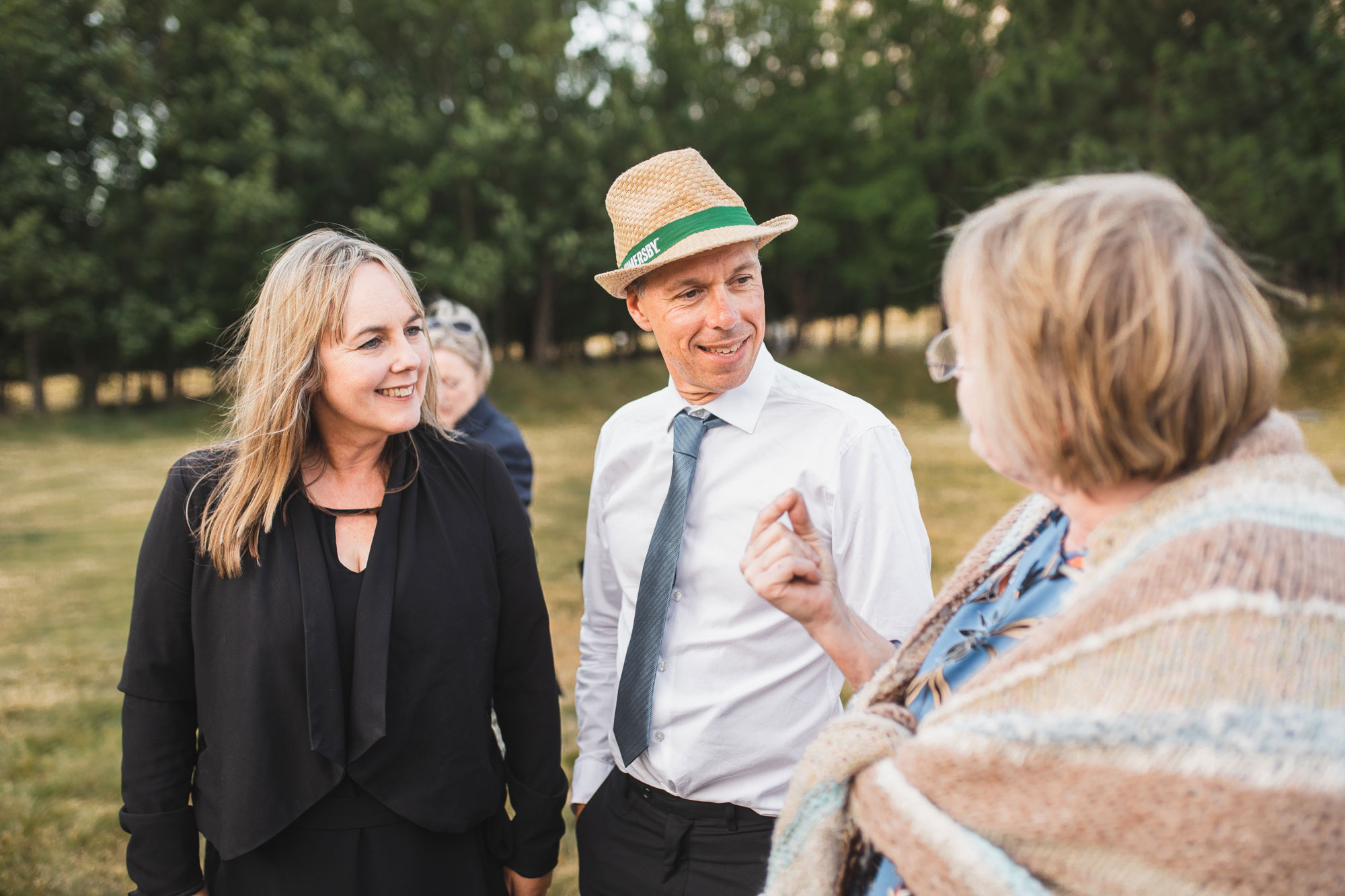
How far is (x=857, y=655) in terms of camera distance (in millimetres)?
1680

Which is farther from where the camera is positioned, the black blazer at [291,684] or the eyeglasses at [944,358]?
the black blazer at [291,684]

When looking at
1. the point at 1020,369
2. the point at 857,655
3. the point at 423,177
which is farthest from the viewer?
the point at 423,177

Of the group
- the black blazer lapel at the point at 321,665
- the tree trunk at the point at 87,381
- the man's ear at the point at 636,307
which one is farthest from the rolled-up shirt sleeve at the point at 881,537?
the tree trunk at the point at 87,381

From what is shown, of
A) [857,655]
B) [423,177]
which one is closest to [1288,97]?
[423,177]

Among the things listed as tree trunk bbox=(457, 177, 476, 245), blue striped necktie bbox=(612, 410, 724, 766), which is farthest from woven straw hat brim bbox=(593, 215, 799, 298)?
tree trunk bbox=(457, 177, 476, 245)

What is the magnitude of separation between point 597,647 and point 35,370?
1012 inches

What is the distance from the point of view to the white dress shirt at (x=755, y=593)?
2.12 meters

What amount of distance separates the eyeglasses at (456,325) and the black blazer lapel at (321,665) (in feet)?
8.41

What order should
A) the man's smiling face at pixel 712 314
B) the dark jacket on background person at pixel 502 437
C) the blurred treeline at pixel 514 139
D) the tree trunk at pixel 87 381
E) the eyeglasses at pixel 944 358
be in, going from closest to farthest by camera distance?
1. the eyeglasses at pixel 944 358
2. the man's smiling face at pixel 712 314
3. the dark jacket on background person at pixel 502 437
4. the blurred treeline at pixel 514 139
5. the tree trunk at pixel 87 381

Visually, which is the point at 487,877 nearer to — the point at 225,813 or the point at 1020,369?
the point at 225,813

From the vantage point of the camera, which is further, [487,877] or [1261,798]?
[487,877]

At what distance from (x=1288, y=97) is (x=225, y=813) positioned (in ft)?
83.0

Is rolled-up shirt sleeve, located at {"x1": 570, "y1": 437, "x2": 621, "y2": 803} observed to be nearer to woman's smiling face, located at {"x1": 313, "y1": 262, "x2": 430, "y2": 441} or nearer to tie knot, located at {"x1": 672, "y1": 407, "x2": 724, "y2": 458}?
tie knot, located at {"x1": 672, "y1": 407, "x2": 724, "y2": 458}

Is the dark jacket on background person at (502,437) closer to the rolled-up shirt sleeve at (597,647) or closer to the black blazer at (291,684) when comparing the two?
the rolled-up shirt sleeve at (597,647)
